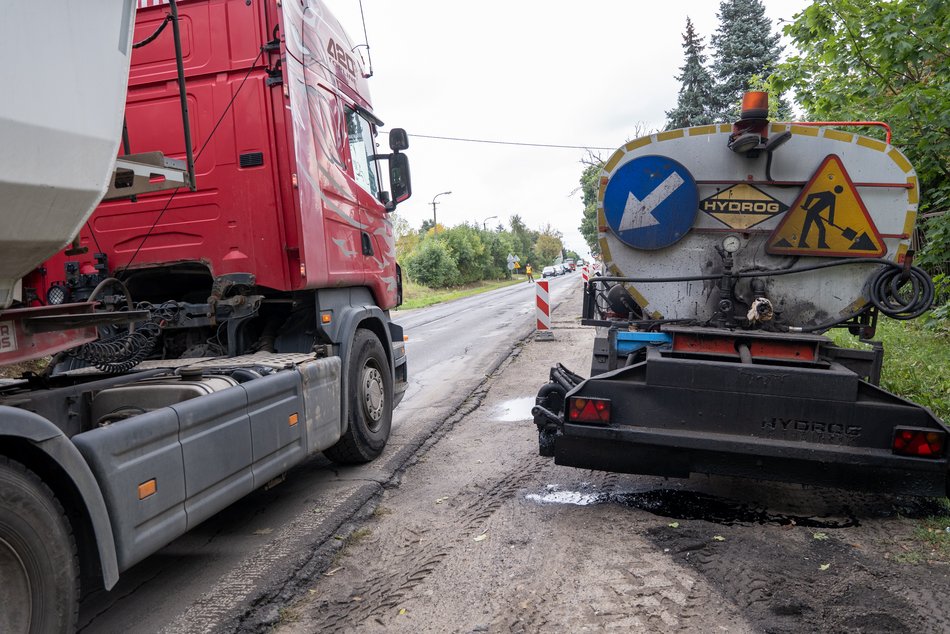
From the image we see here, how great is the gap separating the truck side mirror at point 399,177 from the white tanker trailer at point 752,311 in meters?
2.25

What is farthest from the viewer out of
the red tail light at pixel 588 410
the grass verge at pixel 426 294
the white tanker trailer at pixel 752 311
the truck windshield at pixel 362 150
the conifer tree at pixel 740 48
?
the grass verge at pixel 426 294

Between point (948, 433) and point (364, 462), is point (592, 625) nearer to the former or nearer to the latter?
point (948, 433)

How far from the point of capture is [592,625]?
2.80 meters

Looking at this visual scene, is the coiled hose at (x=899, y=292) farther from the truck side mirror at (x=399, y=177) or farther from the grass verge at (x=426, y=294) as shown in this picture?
the grass verge at (x=426, y=294)

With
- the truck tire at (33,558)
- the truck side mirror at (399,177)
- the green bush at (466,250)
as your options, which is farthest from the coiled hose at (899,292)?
the green bush at (466,250)

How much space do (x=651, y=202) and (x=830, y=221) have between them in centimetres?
118

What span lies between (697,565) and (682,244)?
224 centimetres

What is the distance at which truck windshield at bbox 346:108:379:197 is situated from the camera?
5.56 metres

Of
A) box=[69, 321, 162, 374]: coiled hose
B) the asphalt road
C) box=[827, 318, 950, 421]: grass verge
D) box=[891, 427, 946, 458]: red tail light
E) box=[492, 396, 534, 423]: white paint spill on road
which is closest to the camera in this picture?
the asphalt road

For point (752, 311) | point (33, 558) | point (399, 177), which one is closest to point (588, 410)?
point (752, 311)

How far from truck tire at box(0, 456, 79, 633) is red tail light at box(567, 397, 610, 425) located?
8.69ft

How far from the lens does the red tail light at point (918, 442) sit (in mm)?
3402

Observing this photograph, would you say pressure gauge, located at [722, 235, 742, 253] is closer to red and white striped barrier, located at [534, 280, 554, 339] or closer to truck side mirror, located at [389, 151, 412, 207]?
truck side mirror, located at [389, 151, 412, 207]

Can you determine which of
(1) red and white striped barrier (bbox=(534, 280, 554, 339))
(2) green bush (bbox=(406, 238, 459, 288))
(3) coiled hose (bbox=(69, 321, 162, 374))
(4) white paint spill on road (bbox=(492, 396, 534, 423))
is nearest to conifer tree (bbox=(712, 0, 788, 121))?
(1) red and white striped barrier (bbox=(534, 280, 554, 339))
